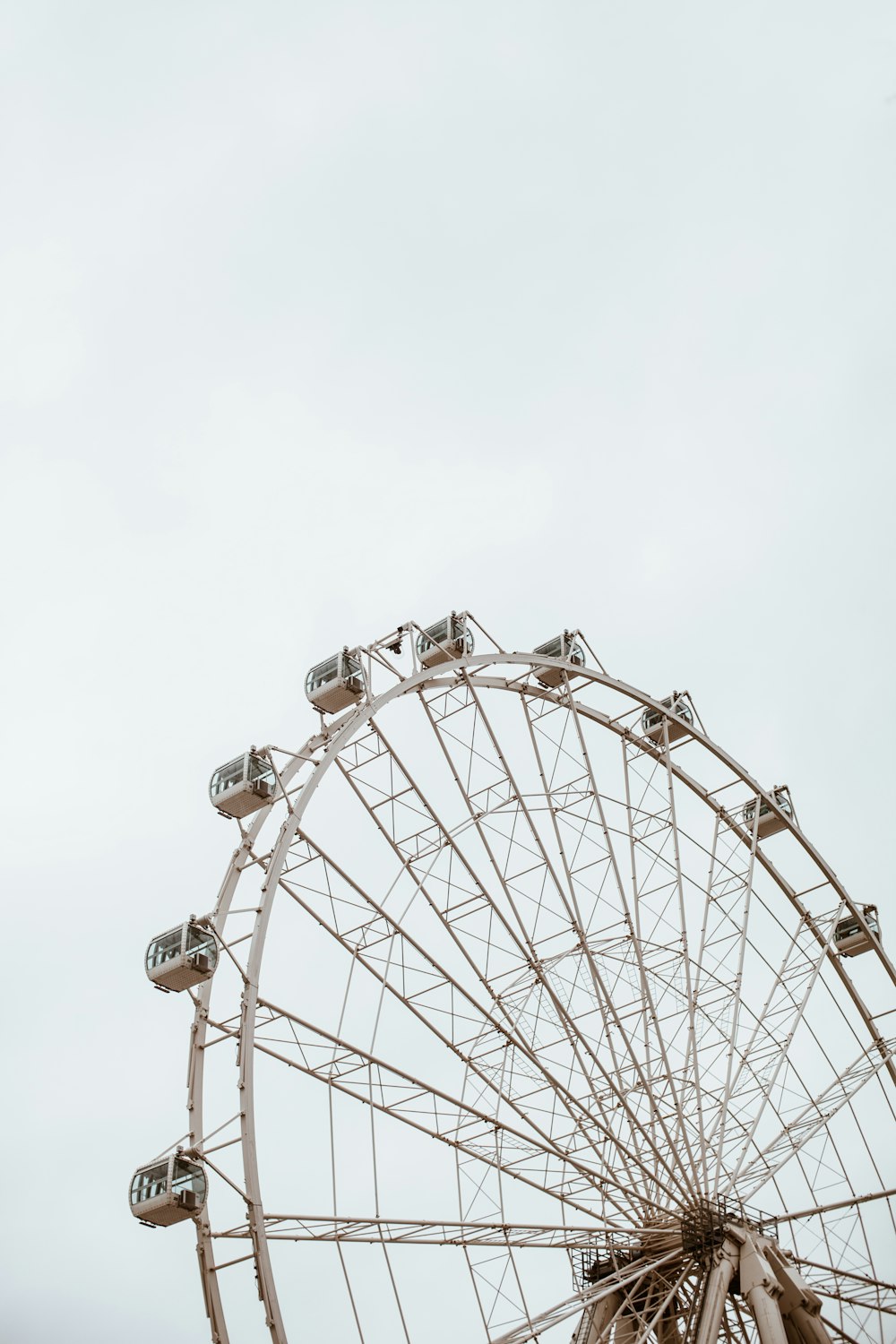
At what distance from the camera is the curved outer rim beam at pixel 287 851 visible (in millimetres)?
22125

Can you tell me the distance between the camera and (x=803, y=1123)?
126 ft

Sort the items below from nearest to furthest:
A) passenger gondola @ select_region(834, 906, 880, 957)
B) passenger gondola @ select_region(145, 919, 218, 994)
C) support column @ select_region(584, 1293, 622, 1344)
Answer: passenger gondola @ select_region(145, 919, 218, 994), support column @ select_region(584, 1293, 622, 1344), passenger gondola @ select_region(834, 906, 880, 957)

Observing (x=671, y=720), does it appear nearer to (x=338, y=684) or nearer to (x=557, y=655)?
(x=557, y=655)

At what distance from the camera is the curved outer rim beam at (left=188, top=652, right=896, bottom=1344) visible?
22.1 m

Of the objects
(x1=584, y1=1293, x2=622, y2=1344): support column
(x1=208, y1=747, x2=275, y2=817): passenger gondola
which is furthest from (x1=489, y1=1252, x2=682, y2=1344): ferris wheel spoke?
(x1=208, y1=747, x2=275, y2=817): passenger gondola

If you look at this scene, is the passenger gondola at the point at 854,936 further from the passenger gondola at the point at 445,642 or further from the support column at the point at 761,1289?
the passenger gondola at the point at 445,642

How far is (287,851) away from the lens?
25.9 m

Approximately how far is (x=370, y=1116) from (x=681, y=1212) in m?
10.1

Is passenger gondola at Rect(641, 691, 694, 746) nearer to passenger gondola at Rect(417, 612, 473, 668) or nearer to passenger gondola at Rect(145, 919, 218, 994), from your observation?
passenger gondola at Rect(417, 612, 473, 668)

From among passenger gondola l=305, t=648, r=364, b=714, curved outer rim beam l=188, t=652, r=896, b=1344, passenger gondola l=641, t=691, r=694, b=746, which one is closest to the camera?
curved outer rim beam l=188, t=652, r=896, b=1344

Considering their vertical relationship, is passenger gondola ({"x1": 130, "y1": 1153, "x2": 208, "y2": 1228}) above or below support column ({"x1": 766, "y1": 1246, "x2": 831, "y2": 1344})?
above

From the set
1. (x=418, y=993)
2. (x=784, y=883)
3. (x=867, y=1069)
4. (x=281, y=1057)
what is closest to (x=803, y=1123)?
(x=867, y=1069)

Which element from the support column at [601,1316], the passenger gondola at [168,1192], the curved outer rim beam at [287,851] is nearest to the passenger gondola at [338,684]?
the curved outer rim beam at [287,851]

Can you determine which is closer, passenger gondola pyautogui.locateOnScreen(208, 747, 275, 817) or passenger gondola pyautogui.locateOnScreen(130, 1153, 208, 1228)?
passenger gondola pyautogui.locateOnScreen(130, 1153, 208, 1228)
